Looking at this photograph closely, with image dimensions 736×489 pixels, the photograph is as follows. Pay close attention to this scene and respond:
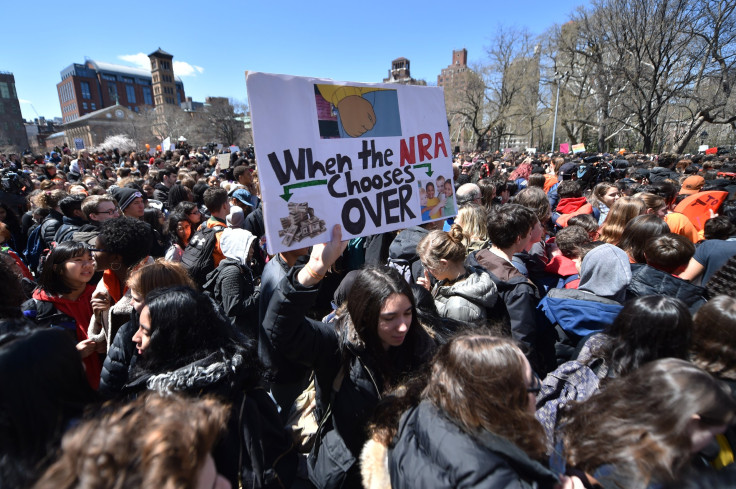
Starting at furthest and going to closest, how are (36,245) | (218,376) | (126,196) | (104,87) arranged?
(104,87) < (36,245) < (126,196) < (218,376)

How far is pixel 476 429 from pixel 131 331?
1.92 meters

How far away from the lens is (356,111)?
198 cm

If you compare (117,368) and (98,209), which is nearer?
(117,368)

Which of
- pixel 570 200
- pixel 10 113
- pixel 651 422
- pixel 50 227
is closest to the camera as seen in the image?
pixel 651 422

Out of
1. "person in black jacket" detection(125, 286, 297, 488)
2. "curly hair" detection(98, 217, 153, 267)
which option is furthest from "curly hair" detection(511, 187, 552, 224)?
"curly hair" detection(98, 217, 153, 267)

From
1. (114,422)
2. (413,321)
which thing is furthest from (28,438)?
(413,321)

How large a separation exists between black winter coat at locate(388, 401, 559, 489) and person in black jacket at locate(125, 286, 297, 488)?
25.6 inches

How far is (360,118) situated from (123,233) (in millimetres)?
2068

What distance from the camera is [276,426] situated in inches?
69.9

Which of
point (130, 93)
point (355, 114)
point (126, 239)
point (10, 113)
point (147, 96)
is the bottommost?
point (126, 239)

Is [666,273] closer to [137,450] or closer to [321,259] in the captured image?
[321,259]

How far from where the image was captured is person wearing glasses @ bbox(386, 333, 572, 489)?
123 cm

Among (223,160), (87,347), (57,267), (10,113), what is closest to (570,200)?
(87,347)

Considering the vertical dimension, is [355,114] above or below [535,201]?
above
